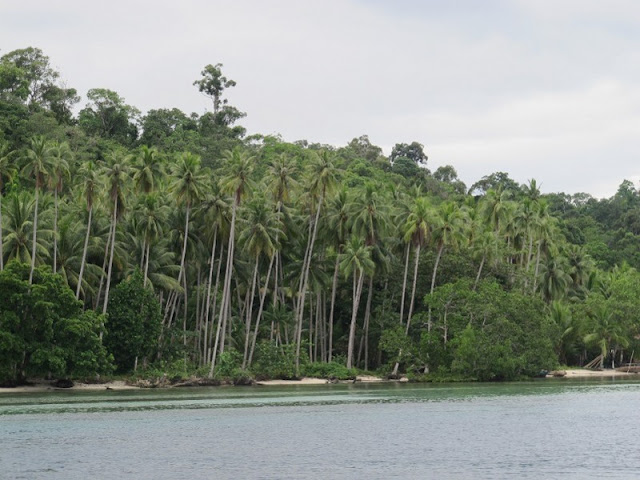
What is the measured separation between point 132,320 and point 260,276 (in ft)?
67.5

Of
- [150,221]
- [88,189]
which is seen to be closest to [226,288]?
[150,221]

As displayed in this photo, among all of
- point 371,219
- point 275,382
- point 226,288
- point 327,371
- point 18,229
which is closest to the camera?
point 18,229

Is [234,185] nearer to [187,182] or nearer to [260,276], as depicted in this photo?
[187,182]

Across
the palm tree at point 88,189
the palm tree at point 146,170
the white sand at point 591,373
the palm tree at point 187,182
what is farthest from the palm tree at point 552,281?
the palm tree at point 88,189

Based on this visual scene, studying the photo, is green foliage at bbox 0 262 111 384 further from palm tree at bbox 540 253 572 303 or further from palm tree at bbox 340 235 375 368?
palm tree at bbox 540 253 572 303

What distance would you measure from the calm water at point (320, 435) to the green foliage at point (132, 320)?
761cm

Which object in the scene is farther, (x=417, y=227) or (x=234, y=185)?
(x=417, y=227)

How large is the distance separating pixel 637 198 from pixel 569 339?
317ft

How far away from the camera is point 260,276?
89375mm

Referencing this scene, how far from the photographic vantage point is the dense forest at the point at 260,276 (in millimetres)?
67938

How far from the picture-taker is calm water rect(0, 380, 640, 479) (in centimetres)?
3200

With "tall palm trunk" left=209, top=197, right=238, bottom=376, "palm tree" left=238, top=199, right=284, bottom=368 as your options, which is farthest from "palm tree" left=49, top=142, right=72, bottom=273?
"palm tree" left=238, top=199, right=284, bottom=368

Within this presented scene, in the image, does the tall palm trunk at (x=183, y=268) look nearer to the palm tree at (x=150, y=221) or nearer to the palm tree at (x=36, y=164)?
the palm tree at (x=150, y=221)

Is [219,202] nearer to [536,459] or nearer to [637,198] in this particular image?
[536,459]
